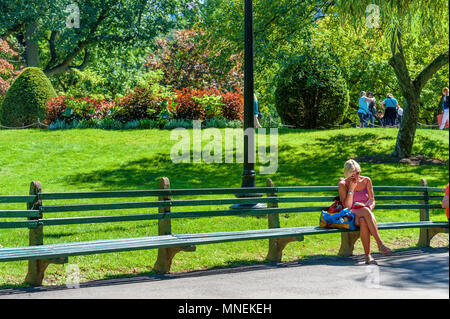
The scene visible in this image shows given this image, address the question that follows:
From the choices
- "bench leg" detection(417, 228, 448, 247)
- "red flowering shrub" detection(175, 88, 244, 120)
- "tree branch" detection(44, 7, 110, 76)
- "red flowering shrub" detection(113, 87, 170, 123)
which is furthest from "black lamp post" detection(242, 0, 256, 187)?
"tree branch" detection(44, 7, 110, 76)

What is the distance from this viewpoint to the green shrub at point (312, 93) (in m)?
23.6

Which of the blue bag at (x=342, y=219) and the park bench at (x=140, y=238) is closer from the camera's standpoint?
the park bench at (x=140, y=238)

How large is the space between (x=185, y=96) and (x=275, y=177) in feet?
24.9

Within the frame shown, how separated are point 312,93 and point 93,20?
46.6 ft

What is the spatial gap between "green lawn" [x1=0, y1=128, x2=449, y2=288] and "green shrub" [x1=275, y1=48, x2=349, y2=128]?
5.06 feet

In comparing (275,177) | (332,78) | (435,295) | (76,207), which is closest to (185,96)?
(332,78)

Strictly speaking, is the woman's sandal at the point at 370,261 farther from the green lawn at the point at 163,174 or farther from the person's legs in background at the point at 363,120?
the person's legs in background at the point at 363,120

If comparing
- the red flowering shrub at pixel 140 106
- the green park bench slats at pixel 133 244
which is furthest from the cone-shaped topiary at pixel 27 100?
the green park bench slats at pixel 133 244

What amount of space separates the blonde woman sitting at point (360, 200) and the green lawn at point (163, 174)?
1.33 metres

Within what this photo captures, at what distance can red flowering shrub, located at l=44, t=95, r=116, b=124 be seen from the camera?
23453 mm

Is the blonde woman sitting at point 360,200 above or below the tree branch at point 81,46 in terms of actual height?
below

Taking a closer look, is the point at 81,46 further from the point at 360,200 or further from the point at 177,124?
the point at 360,200

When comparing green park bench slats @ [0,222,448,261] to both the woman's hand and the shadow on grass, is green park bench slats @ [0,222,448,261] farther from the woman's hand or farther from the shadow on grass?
the woman's hand

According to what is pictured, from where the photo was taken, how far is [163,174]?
1667 cm
